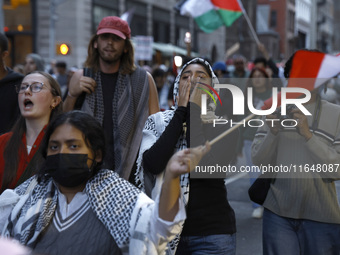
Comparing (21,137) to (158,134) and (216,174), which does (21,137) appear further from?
(216,174)

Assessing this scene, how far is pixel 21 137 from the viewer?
136 inches

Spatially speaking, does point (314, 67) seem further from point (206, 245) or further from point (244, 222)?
point (244, 222)

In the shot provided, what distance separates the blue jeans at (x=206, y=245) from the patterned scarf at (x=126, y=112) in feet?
3.47

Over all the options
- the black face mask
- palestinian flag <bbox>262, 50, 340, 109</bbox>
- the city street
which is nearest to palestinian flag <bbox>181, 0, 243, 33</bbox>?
the city street

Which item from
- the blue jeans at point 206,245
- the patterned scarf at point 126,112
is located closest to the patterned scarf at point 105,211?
the blue jeans at point 206,245

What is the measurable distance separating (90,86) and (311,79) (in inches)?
70.4

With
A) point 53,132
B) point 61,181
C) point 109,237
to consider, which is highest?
point 53,132

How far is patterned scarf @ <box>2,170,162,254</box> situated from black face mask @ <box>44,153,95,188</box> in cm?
6

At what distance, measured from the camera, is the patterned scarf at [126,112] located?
4148 mm

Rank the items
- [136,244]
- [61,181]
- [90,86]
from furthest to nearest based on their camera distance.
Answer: [90,86]
[61,181]
[136,244]

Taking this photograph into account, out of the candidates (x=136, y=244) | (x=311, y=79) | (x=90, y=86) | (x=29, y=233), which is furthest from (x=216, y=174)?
(x=90, y=86)

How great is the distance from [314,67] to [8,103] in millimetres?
2648

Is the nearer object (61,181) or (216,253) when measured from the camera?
(61,181)

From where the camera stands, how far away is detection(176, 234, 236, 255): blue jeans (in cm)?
314
